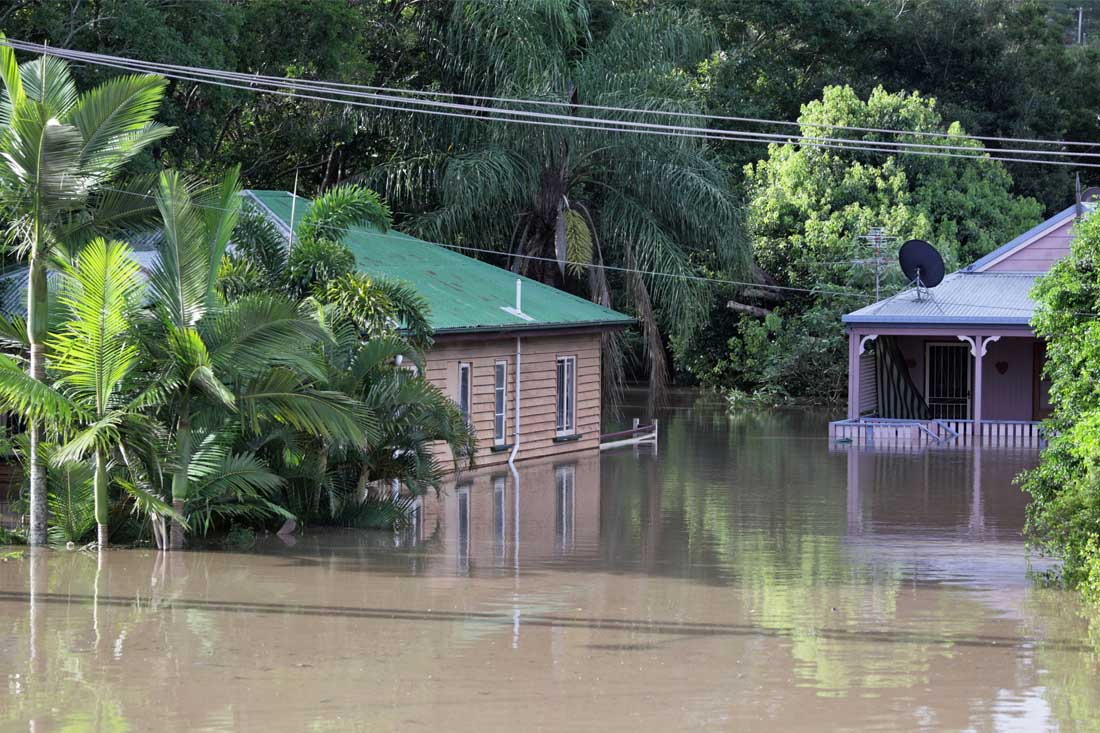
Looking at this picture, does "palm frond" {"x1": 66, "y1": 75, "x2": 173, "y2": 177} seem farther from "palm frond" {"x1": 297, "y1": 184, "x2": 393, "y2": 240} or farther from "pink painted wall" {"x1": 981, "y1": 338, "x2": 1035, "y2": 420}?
"pink painted wall" {"x1": 981, "y1": 338, "x2": 1035, "y2": 420}

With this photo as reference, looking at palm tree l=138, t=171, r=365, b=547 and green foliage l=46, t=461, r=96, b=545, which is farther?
green foliage l=46, t=461, r=96, b=545

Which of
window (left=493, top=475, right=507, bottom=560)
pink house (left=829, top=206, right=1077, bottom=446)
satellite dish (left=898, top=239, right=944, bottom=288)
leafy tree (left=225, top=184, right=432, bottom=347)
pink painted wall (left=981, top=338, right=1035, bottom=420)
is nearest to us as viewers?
window (left=493, top=475, right=507, bottom=560)

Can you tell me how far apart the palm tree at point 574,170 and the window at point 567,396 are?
2426 mm

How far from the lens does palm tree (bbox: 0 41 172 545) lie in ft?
50.3

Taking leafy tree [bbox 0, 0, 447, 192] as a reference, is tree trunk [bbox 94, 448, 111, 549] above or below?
below

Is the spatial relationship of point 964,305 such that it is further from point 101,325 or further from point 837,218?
point 101,325

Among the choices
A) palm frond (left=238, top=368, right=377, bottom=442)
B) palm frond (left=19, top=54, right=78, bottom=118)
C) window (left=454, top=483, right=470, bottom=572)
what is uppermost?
palm frond (left=19, top=54, right=78, bottom=118)

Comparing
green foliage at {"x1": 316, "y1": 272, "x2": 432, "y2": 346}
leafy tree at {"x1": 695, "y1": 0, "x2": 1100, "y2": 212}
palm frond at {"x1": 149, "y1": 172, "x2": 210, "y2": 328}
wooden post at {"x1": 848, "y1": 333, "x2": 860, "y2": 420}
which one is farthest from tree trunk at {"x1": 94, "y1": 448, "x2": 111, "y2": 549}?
leafy tree at {"x1": 695, "y1": 0, "x2": 1100, "y2": 212}

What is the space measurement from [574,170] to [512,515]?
14.3 meters

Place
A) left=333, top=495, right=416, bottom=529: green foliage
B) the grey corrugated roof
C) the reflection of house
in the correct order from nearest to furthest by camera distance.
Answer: the reflection of house
left=333, top=495, right=416, bottom=529: green foliage
the grey corrugated roof

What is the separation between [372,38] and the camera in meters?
35.1

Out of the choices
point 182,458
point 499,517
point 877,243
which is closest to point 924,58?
point 877,243

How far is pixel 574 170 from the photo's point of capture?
32.7 metres

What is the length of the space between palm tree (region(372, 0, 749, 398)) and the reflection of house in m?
6.91
